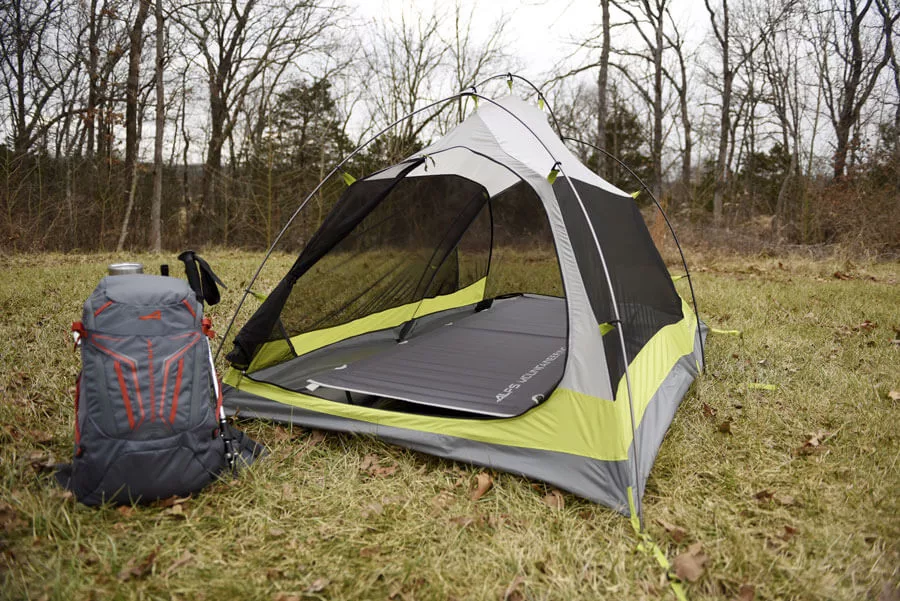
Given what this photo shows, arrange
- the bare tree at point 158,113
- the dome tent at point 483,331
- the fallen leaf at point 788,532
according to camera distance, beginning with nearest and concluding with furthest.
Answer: the fallen leaf at point 788,532 < the dome tent at point 483,331 < the bare tree at point 158,113

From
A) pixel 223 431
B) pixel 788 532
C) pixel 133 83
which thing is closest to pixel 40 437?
pixel 223 431

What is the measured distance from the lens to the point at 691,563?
1700 millimetres

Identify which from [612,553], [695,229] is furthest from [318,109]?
[612,553]

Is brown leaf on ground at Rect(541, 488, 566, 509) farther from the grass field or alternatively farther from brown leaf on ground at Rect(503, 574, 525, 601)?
brown leaf on ground at Rect(503, 574, 525, 601)

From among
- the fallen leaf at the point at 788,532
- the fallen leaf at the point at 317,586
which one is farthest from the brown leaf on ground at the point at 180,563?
the fallen leaf at the point at 788,532

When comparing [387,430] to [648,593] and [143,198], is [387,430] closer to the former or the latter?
[648,593]

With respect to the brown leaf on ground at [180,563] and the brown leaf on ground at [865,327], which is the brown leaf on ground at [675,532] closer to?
the brown leaf on ground at [180,563]

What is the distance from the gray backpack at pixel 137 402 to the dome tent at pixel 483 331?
699 millimetres

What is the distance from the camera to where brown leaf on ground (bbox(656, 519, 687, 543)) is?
1843 millimetres

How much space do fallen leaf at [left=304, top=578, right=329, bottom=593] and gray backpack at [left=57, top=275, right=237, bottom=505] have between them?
0.67 m

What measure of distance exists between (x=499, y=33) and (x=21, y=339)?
1237 cm

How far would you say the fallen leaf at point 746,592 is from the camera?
159cm

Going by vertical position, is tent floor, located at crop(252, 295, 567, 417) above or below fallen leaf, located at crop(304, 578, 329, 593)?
above

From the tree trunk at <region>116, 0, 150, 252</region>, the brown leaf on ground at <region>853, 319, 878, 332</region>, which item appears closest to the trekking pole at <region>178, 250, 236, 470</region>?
the brown leaf on ground at <region>853, 319, 878, 332</region>
